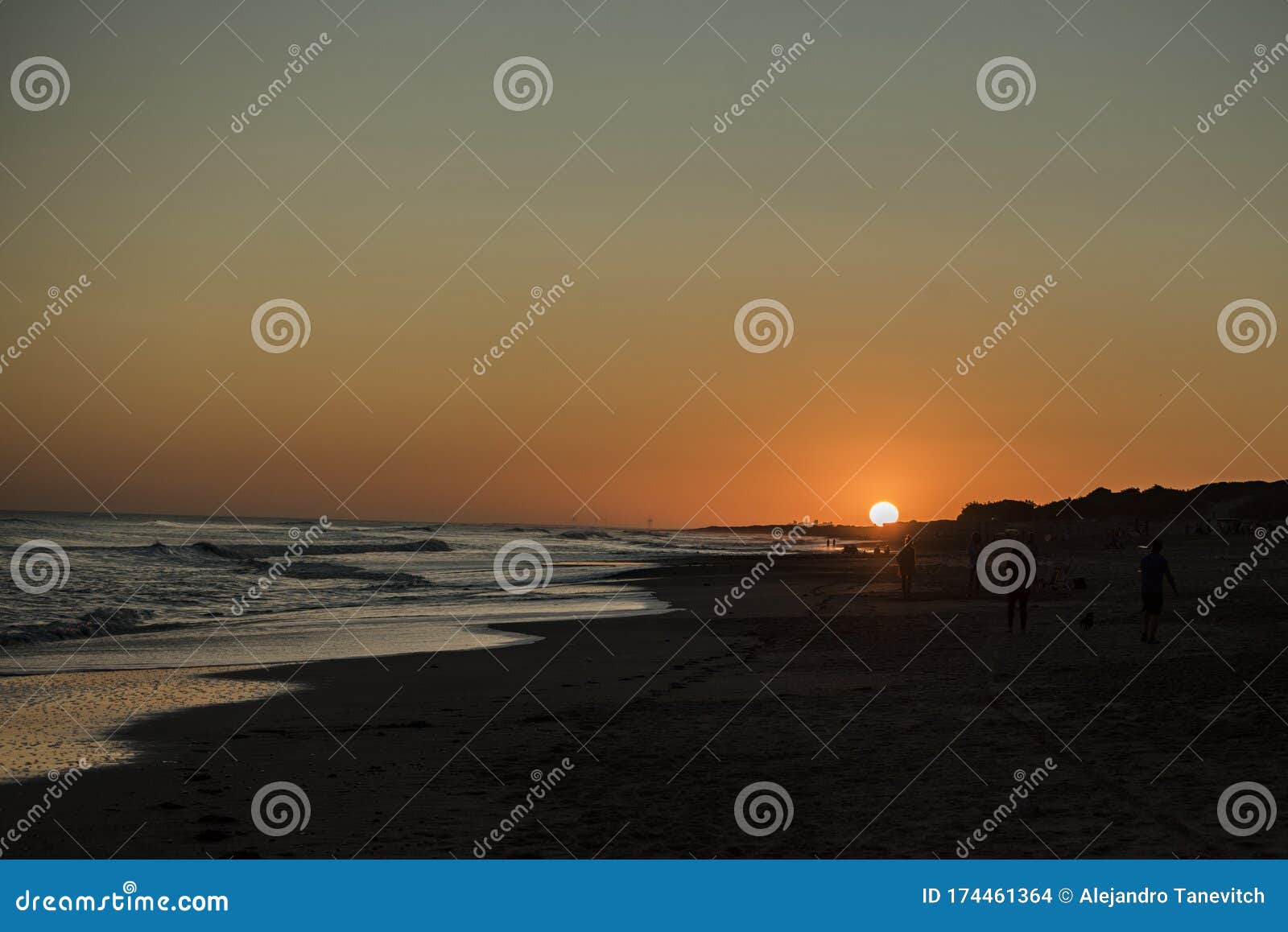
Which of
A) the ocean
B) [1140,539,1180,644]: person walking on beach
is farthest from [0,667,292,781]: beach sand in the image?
[1140,539,1180,644]: person walking on beach

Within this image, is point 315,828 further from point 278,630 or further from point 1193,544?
point 1193,544

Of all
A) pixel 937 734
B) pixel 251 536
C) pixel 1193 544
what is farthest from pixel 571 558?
pixel 937 734

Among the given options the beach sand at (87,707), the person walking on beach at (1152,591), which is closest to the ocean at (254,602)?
the beach sand at (87,707)

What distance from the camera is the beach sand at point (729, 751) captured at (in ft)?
24.7

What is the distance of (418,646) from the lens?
66.6 feet

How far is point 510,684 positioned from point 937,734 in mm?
6850

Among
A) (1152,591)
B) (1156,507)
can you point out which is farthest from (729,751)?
(1156,507)

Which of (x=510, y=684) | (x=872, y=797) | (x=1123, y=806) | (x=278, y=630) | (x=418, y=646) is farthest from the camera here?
(x=278, y=630)

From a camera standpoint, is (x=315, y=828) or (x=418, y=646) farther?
(x=418, y=646)

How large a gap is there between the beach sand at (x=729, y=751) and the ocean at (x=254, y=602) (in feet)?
9.52

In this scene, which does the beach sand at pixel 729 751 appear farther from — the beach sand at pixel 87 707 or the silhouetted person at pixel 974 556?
the silhouetted person at pixel 974 556

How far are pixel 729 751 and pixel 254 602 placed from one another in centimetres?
2343

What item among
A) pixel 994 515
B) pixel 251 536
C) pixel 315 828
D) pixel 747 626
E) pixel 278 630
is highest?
pixel 994 515
